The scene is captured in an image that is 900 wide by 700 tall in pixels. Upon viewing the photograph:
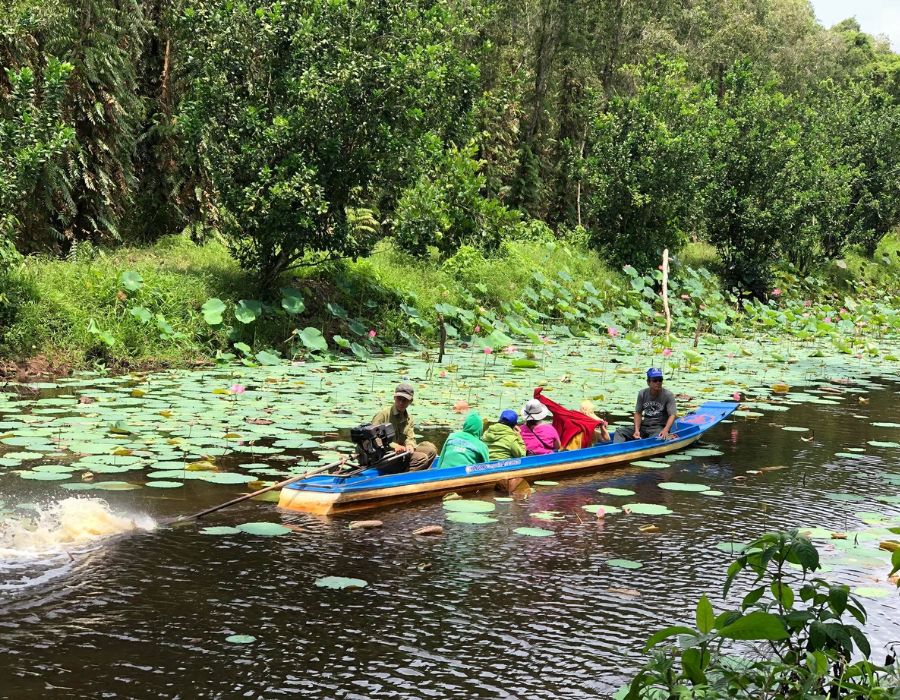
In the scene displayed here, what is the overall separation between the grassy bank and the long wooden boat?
7.07 m

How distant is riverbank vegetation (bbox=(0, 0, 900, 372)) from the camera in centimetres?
1569

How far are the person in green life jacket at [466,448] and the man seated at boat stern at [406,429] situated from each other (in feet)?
0.55

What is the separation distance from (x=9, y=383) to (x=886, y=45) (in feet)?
181

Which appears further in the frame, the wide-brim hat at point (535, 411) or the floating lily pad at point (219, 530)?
the wide-brim hat at point (535, 411)

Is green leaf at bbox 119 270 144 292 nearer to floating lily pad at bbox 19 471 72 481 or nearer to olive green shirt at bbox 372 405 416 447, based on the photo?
floating lily pad at bbox 19 471 72 481

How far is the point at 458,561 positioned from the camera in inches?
282

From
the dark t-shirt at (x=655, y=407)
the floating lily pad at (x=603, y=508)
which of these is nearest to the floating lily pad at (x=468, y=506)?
the floating lily pad at (x=603, y=508)

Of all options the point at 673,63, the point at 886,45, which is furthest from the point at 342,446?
the point at 886,45

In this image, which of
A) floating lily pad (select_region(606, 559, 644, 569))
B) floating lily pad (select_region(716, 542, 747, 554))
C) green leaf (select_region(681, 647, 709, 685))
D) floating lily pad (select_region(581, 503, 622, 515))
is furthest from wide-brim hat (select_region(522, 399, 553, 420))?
green leaf (select_region(681, 647, 709, 685))

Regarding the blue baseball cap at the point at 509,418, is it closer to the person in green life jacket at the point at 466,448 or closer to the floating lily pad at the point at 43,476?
the person in green life jacket at the point at 466,448

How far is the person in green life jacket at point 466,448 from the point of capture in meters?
9.23

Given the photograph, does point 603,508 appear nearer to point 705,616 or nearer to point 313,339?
point 705,616

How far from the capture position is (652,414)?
453 inches

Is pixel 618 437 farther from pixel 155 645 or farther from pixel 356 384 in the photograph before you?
pixel 155 645
